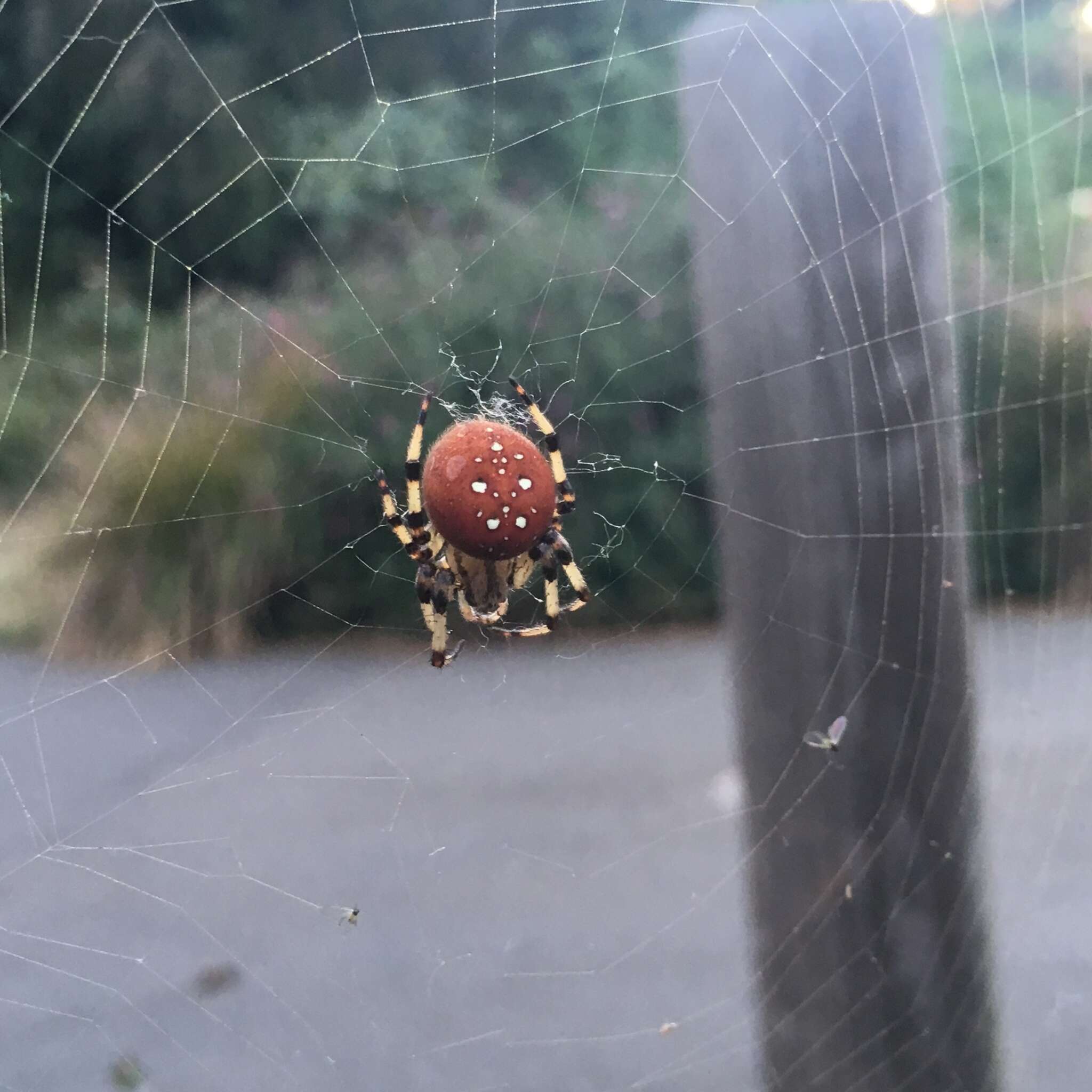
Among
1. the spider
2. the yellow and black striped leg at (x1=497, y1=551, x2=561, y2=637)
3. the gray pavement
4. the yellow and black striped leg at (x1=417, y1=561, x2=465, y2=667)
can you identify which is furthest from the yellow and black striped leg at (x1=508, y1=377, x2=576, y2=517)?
the gray pavement

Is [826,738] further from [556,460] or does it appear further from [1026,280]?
[1026,280]

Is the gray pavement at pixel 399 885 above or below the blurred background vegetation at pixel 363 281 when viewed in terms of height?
below

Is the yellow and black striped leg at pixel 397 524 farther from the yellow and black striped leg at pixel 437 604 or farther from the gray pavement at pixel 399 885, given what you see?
the gray pavement at pixel 399 885

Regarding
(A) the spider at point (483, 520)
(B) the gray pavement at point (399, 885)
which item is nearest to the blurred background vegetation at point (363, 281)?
(A) the spider at point (483, 520)

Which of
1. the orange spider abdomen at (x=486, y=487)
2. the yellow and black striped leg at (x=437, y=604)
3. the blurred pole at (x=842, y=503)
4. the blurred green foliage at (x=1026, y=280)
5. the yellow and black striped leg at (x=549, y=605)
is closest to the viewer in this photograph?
the blurred pole at (x=842, y=503)

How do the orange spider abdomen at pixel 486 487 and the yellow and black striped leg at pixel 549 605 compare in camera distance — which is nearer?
the orange spider abdomen at pixel 486 487

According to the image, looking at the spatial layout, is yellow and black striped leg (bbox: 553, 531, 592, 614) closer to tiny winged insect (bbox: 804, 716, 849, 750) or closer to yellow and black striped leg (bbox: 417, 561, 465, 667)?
yellow and black striped leg (bbox: 417, 561, 465, 667)

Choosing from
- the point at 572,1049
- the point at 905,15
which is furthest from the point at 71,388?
the point at 572,1049

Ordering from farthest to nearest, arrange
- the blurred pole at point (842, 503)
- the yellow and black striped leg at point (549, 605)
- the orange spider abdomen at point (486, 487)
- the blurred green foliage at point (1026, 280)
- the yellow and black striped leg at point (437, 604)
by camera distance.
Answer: the yellow and black striped leg at point (549, 605) → the yellow and black striped leg at point (437, 604) → the blurred green foliage at point (1026, 280) → the orange spider abdomen at point (486, 487) → the blurred pole at point (842, 503)
